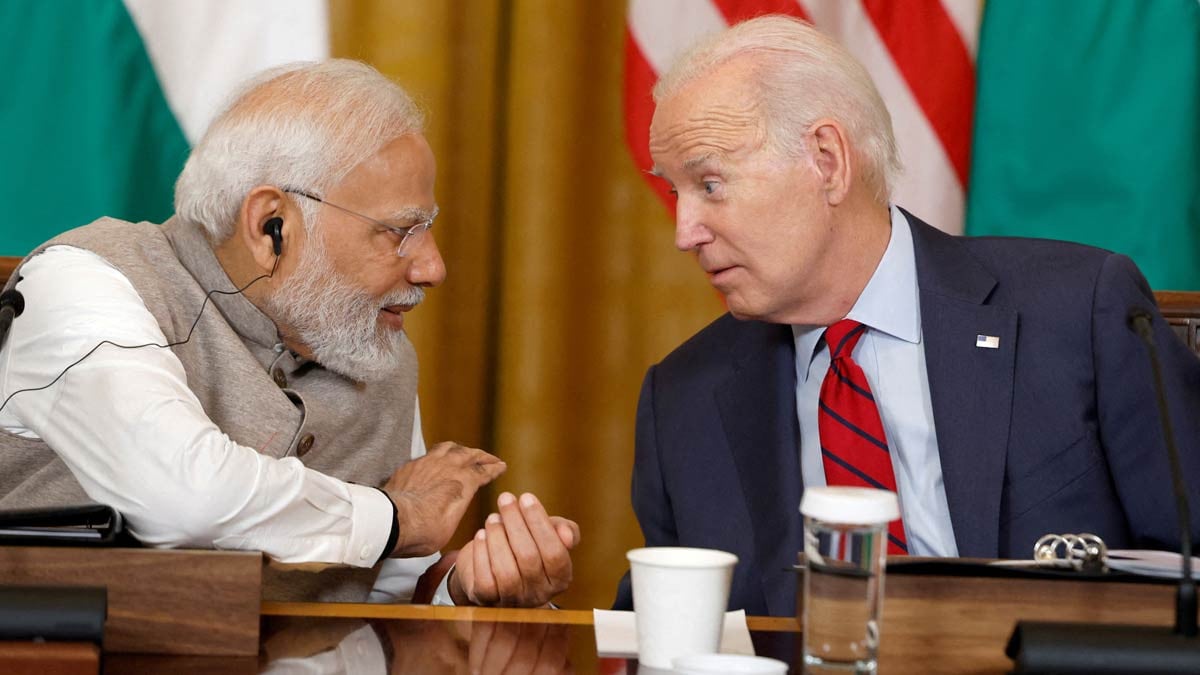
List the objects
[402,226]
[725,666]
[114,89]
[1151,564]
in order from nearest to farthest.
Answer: [725,666], [1151,564], [402,226], [114,89]

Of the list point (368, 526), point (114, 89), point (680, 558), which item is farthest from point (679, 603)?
point (114, 89)

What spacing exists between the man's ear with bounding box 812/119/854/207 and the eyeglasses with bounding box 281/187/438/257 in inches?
28.2

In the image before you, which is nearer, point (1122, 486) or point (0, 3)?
point (1122, 486)

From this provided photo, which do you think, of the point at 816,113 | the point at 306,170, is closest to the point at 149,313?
the point at 306,170

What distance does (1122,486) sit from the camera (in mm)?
1989

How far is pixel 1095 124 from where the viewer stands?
119 inches

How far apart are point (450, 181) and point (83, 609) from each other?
189 centimetres

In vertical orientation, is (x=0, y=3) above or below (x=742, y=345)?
above

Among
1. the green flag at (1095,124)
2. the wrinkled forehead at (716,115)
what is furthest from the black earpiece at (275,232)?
the green flag at (1095,124)

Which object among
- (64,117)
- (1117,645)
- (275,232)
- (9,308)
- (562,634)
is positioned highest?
(64,117)

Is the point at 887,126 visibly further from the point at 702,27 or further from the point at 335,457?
the point at 335,457

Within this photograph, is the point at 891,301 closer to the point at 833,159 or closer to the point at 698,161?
the point at 833,159

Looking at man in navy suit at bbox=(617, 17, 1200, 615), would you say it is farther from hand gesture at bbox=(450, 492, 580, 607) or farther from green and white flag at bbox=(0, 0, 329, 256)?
green and white flag at bbox=(0, 0, 329, 256)

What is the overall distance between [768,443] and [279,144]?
0.97m
